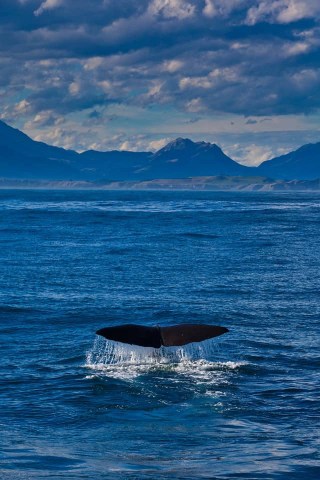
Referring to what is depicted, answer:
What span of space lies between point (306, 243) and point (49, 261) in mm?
25013

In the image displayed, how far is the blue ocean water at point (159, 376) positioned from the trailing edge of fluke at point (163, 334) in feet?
5.03

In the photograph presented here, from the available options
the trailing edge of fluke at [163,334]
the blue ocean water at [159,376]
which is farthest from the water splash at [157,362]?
the trailing edge of fluke at [163,334]

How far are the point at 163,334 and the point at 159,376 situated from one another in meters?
2.52

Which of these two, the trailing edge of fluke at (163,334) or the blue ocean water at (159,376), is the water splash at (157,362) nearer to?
the blue ocean water at (159,376)

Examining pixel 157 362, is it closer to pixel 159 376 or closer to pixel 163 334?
pixel 159 376

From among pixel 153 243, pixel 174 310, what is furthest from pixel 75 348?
pixel 153 243

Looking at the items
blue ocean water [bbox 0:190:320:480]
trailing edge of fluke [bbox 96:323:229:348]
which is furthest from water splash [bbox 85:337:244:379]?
trailing edge of fluke [bbox 96:323:229:348]

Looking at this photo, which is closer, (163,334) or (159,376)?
(163,334)

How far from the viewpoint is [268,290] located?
39.0 metres

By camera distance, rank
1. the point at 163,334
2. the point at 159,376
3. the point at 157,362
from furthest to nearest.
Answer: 1. the point at 157,362
2. the point at 159,376
3. the point at 163,334

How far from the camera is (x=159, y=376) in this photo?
22281mm

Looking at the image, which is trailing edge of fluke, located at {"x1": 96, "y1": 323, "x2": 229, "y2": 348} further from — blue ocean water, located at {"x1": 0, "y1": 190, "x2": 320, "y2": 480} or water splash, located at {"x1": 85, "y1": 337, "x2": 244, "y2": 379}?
water splash, located at {"x1": 85, "y1": 337, "x2": 244, "y2": 379}

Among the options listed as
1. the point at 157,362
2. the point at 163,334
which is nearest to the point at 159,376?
the point at 157,362

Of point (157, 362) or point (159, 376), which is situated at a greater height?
point (157, 362)
